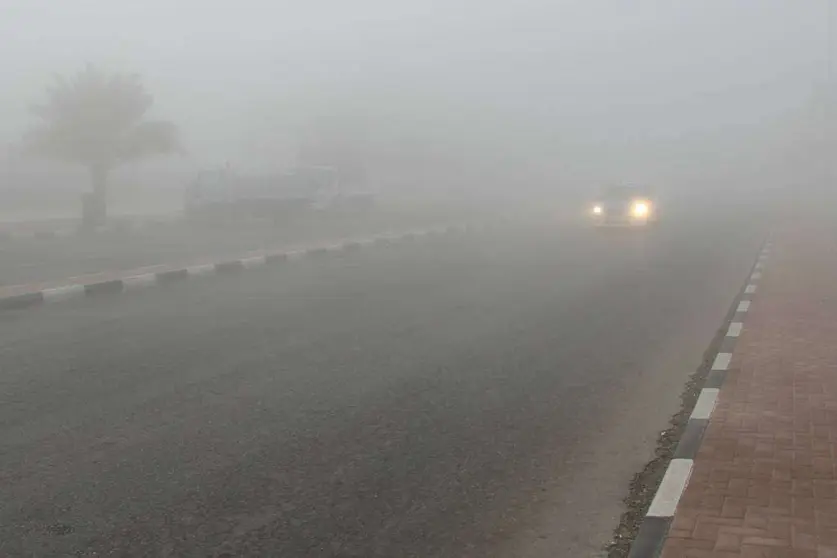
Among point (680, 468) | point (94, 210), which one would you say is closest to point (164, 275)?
point (680, 468)

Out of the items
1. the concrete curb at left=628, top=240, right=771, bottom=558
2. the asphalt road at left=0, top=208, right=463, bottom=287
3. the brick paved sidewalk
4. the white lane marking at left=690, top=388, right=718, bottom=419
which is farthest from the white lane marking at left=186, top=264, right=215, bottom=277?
the white lane marking at left=690, top=388, right=718, bottom=419

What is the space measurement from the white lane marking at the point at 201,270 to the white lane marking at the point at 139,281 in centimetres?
101

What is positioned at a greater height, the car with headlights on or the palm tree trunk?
the palm tree trunk

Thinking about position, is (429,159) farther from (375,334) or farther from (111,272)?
(375,334)

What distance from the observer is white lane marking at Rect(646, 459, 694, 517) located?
444 cm

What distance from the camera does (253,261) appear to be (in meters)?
17.5

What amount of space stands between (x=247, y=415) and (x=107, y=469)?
1330mm

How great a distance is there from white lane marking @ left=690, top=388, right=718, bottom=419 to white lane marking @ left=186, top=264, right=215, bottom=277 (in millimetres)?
10480

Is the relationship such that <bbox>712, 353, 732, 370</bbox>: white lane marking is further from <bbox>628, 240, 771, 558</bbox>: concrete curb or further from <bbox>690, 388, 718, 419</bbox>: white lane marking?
<bbox>690, 388, 718, 419</bbox>: white lane marking

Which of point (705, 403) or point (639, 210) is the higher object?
point (639, 210)

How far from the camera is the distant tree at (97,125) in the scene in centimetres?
3033

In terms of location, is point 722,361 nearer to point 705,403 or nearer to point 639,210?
point 705,403

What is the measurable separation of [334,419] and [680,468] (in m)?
2.30

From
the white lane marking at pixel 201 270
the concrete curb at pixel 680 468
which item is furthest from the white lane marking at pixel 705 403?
the white lane marking at pixel 201 270
